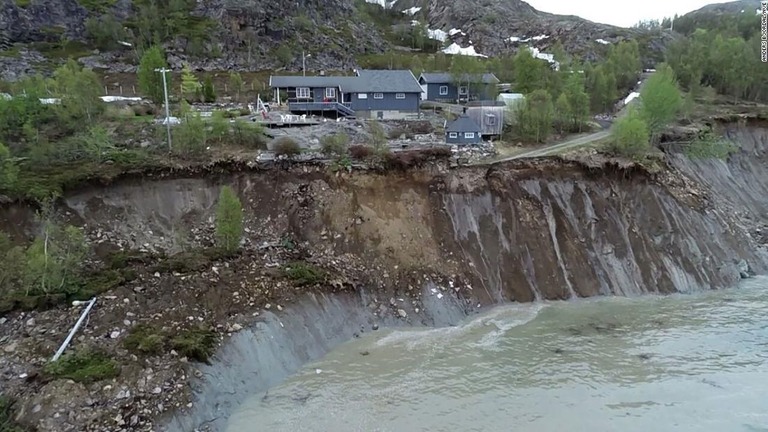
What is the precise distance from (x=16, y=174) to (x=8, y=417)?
16.4 m

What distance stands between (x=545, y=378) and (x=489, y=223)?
11.8 meters

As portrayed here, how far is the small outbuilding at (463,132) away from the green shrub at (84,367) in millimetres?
27361

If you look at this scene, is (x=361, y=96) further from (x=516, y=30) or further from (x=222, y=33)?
(x=516, y=30)

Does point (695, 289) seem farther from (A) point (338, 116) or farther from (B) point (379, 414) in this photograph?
(A) point (338, 116)

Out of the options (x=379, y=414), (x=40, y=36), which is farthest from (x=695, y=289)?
(x=40, y=36)

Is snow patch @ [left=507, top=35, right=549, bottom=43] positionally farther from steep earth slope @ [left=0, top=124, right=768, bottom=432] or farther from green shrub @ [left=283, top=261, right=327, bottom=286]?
green shrub @ [left=283, top=261, right=327, bottom=286]

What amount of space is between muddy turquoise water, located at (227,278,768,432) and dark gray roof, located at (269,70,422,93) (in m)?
28.6

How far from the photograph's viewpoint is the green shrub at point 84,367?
59.0 ft

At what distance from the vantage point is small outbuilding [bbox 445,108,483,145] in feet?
128

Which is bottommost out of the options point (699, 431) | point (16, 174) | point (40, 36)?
point (699, 431)

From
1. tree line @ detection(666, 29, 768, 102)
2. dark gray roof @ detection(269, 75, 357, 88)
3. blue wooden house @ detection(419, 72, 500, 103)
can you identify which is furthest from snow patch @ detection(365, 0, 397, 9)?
dark gray roof @ detection(269, 75, 357, 88)

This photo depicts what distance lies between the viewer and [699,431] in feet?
59.0

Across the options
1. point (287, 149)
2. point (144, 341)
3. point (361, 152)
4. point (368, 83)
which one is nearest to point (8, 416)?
point (144, 341)

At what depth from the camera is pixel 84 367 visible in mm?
18484
